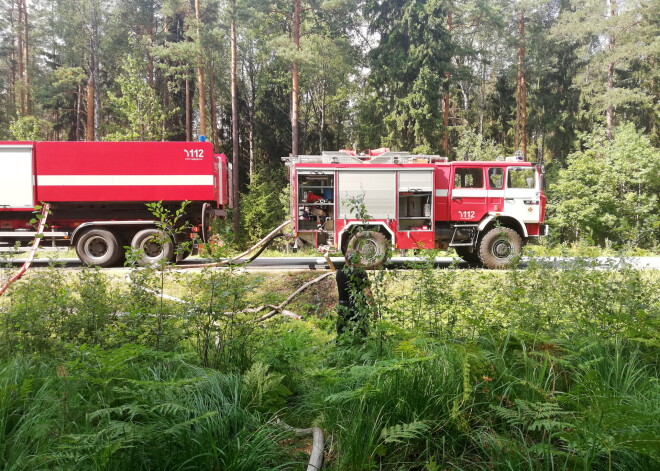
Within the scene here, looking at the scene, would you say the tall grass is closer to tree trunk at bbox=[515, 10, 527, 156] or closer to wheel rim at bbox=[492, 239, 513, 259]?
wheel rim at bbox=[492, 239, 513, 259]

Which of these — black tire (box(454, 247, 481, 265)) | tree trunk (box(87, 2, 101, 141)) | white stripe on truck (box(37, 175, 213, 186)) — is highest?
tree trunk (box(87, 2, 101, 141))

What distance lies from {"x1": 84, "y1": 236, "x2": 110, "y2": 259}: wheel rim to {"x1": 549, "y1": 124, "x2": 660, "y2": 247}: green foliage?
20004 millimetres

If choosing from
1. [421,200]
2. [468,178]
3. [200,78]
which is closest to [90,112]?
[200,78]

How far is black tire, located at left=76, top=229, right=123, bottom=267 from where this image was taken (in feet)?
36.4

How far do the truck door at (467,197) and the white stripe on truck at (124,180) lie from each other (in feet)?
20.4

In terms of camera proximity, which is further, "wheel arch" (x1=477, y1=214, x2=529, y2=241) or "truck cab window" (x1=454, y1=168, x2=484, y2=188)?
"truck cab window" (x1=454, y1=168, x2=484, y2=188)

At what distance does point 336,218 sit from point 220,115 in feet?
81.0

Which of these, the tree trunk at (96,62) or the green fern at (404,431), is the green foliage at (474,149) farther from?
the green fern at (404,431)

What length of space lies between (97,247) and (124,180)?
1.82 meters

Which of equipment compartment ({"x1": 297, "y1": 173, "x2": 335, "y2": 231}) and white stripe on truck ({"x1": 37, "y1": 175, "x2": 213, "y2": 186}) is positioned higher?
white stripe on truck ({"x1": 37, "y1": 175, "x2": 213, "y2": 186})

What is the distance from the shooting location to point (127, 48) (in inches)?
1205

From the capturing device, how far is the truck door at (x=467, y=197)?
1172 centimetres

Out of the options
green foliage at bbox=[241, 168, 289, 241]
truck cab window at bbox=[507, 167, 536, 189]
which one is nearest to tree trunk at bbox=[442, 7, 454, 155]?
green foliage at bbox=[241, 168, 289, 241]

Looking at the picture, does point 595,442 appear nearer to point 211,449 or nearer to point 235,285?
point 211,449
